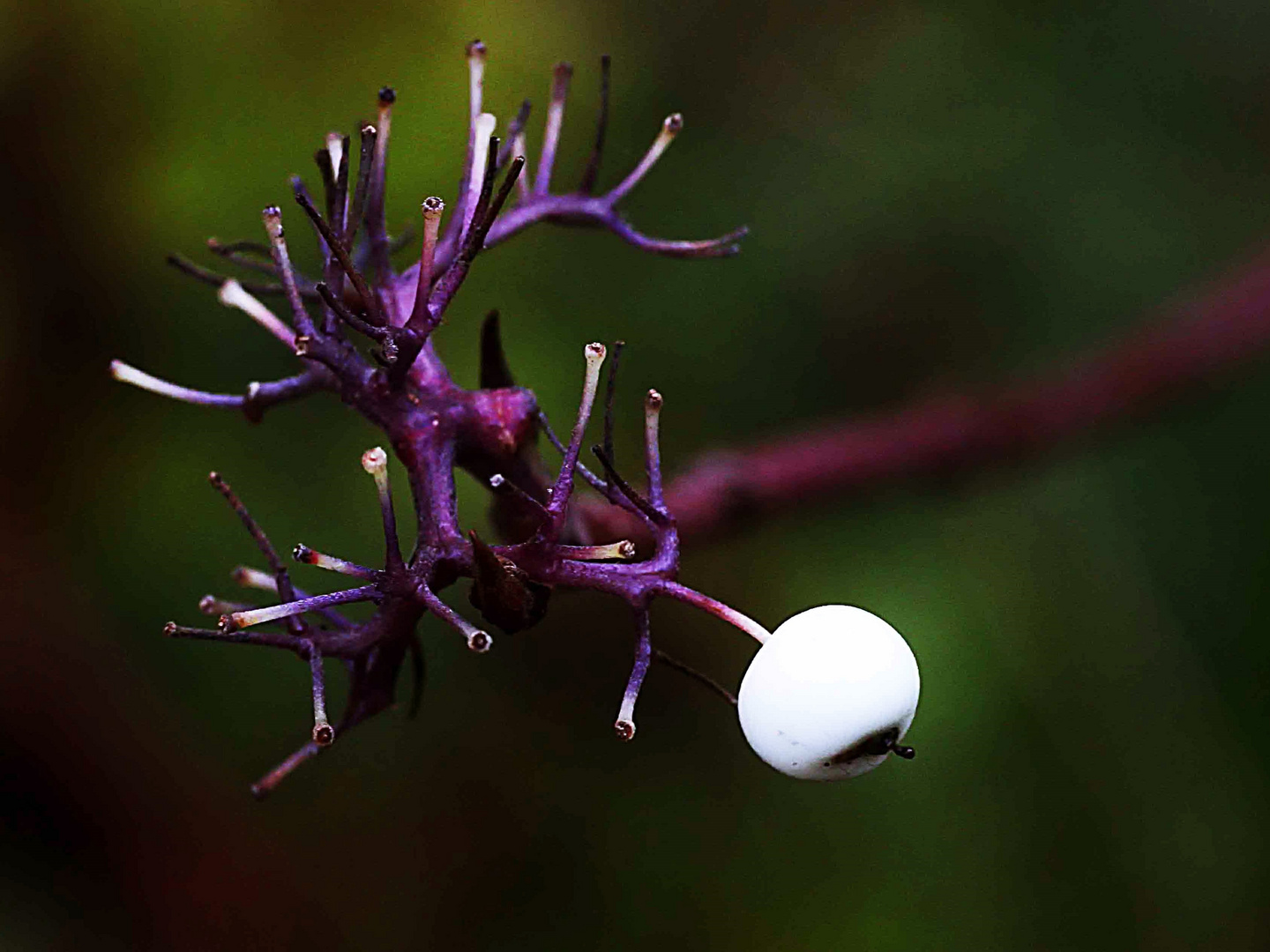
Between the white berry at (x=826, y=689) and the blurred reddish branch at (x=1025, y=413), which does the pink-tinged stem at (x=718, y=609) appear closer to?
the white berry at (x=826, y=689)

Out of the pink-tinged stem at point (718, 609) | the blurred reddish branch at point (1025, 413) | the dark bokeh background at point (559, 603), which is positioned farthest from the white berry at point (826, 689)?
the dark bokeh background at point (559, 603)

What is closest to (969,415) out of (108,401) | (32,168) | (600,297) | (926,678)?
(926,678)

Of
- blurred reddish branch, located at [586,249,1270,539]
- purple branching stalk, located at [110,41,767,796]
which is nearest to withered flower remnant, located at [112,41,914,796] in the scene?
purple branching stalk, located at [110,41,767,796]

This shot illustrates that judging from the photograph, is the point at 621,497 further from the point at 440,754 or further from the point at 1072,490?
the point at 1072,490

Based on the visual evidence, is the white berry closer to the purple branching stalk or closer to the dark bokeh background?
the purple branching stalk

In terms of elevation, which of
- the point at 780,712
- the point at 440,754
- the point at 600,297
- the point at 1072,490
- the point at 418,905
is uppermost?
the point at 600,297

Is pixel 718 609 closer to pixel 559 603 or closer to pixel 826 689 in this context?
pixel 826 689

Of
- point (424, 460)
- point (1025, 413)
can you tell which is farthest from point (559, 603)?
point (424, 460)
